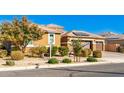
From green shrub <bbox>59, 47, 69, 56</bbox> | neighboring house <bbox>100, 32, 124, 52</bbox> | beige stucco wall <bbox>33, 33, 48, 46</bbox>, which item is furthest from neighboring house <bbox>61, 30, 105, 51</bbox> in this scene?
green shrub <bbox>59, 47, 69, 56</bbox>

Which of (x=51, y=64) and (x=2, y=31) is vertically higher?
(x=2, y=31)

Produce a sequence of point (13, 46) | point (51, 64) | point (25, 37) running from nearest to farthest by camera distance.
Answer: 1. point (51, 64)
2. point (25, 37)
3. point (13, 46)

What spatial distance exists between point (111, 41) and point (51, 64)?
34.3 metres

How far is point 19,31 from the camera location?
31.7m

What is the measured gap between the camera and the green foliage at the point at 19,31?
31781 millimetres

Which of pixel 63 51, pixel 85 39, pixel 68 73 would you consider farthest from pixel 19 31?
pixel 85 39

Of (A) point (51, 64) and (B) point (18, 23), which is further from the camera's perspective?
(B) point (18, 23)

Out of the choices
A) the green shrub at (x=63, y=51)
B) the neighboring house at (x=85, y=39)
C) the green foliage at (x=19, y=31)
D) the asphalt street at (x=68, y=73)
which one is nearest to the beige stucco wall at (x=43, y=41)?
the green shrub at (x=63, y=51)

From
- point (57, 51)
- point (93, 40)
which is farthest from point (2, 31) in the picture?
point (93, 40)

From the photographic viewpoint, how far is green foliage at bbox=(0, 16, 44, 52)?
104ft

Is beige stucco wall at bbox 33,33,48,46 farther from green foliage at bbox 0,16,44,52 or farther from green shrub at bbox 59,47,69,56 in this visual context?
green foliage at bbox 0,16,44,52

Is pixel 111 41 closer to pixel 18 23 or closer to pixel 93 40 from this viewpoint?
pixel 93 40

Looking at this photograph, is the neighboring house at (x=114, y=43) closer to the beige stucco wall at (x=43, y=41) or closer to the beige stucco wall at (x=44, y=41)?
the beige stucco wall at (x=44, y=41)
